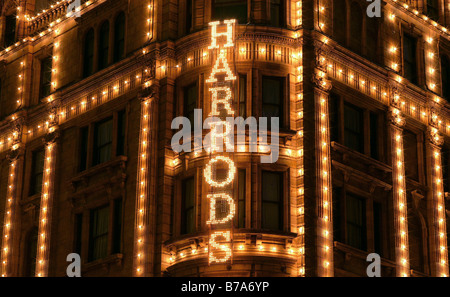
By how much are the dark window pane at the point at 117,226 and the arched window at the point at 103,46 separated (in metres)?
6.57

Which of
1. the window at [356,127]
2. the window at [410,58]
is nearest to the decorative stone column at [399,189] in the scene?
the window at [356,127]

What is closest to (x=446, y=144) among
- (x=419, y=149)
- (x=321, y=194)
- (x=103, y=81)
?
(x=419, y=149)

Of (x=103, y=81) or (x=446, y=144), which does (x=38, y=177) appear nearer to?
(x=103, y=81)

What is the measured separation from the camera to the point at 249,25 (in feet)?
163

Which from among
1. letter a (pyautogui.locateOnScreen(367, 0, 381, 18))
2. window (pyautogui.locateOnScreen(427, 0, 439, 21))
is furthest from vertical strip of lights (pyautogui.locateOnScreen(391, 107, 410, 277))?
window (pyautogui.locateOnScreen(427, 0, 439, 21))

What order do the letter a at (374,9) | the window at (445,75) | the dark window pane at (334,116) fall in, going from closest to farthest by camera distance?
the dark window pane at (334,116), the letter a at (374,9), the window at (445,75)

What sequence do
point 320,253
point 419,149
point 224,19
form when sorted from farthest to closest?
point 419,149 < point 224,19 < point 320,253

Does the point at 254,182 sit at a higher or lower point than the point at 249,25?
lower

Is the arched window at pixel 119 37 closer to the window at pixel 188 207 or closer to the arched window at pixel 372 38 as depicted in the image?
the window at pixel 188 207

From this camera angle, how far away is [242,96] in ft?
161

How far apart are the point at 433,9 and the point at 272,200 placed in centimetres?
1572

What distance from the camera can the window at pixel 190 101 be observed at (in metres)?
49.9

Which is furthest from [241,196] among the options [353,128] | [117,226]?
[353,128]
